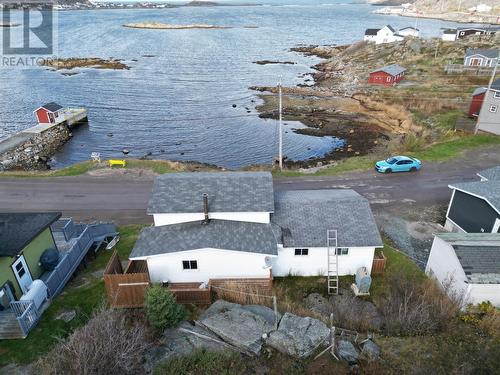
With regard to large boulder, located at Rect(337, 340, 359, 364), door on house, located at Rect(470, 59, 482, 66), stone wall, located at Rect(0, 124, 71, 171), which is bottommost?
stone wall, located at Rect(0, 124, 71, 171)

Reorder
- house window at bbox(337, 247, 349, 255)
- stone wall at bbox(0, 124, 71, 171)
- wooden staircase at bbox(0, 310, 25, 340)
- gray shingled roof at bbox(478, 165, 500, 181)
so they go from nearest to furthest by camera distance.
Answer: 1. wooden staircase at bbox(0, 310, 25, 340)
2. house window at bbox(337, 247, 349, 255)
3. gray shingled roof at bbox(478, 165, 500, 181)
4. stone wall at bbox(0, 124, 71, 171)

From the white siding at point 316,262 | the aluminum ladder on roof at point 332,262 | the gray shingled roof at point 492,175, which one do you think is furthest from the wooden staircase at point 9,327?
the gray shingled roof at point 492,175

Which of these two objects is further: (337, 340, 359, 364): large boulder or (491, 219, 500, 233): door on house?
(491, 219, 500, 233): door on house

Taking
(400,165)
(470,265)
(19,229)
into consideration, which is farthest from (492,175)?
(19,229)

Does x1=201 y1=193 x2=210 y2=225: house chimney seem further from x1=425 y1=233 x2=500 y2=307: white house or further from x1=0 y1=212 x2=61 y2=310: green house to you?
x1=425 y1=233 x2=500 y2=307: white house

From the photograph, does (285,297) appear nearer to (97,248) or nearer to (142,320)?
(142,320)

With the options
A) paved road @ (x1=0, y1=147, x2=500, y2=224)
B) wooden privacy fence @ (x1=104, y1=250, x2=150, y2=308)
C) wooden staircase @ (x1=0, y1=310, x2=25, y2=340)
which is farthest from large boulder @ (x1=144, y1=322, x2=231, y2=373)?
paved road @ (x1=0, y1=147, x2=500, y2=224)

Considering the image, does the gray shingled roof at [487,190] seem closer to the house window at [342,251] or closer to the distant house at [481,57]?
the house window at [342,251]

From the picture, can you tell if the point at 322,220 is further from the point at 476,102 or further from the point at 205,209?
the point at 476,102
